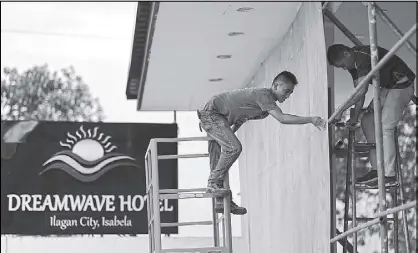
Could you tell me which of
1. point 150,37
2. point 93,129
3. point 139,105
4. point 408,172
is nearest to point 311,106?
point 150,37

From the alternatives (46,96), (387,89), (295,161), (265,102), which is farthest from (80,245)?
(46,96)

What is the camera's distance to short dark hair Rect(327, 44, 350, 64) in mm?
6168

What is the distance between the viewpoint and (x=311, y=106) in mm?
7180

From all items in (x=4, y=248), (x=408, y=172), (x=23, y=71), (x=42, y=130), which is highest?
(x=23, y=71)

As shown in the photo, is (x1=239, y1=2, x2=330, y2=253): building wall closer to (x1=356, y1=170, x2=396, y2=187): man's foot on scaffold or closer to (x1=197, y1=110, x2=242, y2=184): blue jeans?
(x1=356, y1=170, x2=396, y2=187): man's foot on scaffold

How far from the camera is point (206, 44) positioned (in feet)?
29.6

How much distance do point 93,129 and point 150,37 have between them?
12.8ft

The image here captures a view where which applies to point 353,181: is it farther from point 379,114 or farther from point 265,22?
point 265,22

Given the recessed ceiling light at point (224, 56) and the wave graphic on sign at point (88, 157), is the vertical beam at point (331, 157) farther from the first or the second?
the wave graphic on sign at point (88, 157)

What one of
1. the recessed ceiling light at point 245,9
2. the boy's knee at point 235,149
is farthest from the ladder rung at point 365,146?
the recessed ceiling light at point 245,9

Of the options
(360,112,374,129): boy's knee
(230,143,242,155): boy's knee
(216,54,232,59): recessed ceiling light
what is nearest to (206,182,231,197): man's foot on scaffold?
(230,143,242,155): boy's knee

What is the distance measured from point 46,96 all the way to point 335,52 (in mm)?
17259

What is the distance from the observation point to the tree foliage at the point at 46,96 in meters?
22.3

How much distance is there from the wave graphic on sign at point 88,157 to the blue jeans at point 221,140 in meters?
6.04
